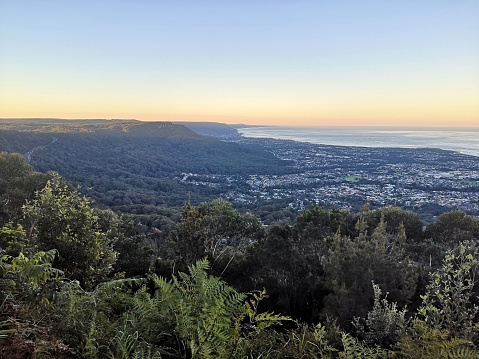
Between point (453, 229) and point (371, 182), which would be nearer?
Answer: point (453, 229)

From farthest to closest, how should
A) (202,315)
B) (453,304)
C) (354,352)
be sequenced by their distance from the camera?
(453,304) → (202,315) → (354,352)

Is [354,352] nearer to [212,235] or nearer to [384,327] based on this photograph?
[384,327]

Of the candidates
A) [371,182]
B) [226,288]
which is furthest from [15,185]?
[371,182]

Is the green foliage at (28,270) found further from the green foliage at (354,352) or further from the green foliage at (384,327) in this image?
the green foliage at (384,327)

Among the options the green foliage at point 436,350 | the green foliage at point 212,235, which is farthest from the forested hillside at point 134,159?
the green foliage at point 436,350

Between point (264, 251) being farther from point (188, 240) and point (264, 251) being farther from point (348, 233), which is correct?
point (348, 233)

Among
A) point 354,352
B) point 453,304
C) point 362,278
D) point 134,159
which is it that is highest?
point 354,352

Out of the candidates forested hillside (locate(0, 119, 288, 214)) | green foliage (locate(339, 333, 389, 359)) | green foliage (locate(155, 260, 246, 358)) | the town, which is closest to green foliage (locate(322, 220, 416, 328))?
Result: green foliage (locate(339, 333, 389, 359))

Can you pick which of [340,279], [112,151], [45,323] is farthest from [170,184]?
[45,323]

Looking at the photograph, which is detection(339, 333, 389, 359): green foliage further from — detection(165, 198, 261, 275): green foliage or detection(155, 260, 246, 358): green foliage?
detection(165, 198, 261, 275): green foliage
